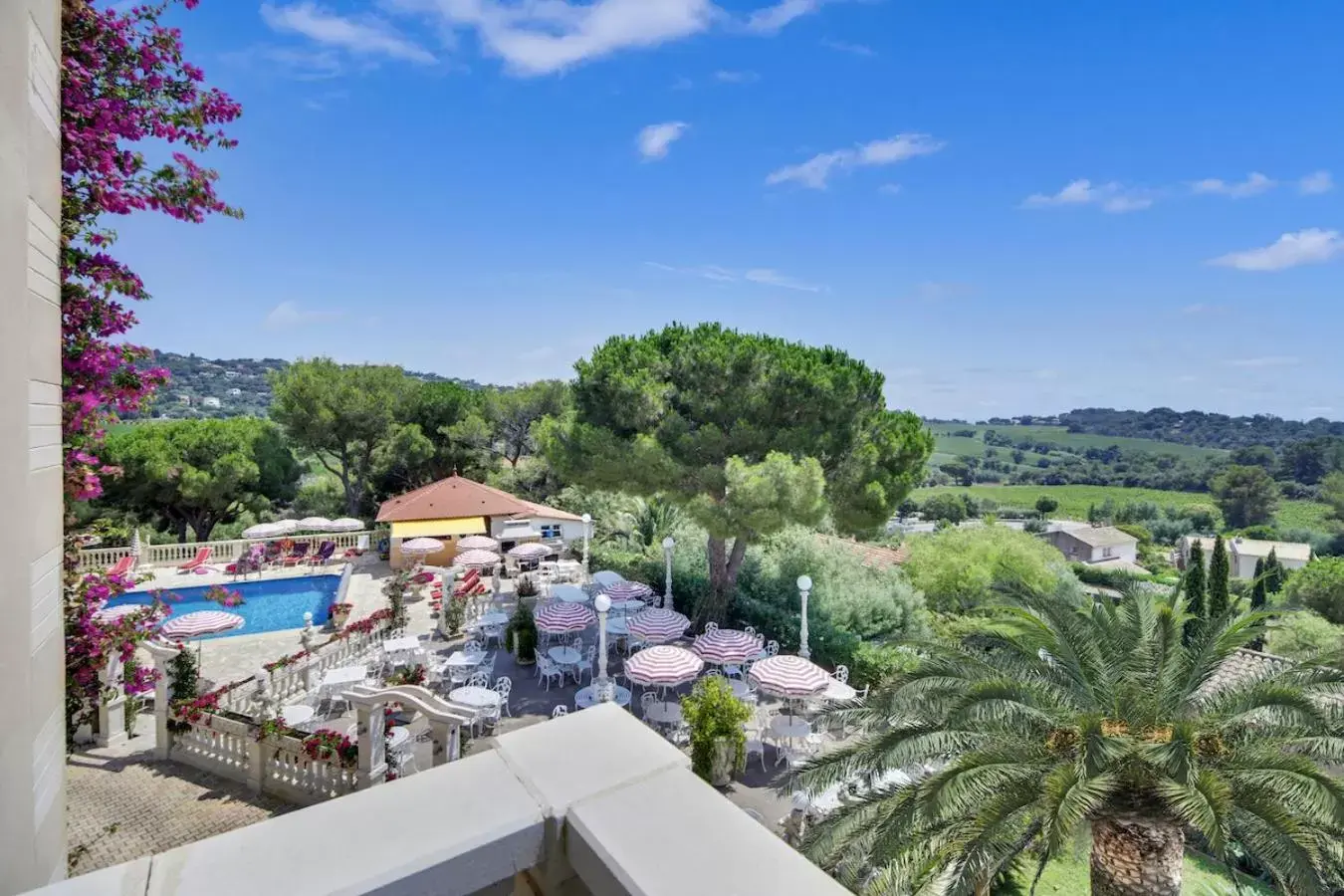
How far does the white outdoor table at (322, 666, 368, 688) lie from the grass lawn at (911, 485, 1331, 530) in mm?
81067

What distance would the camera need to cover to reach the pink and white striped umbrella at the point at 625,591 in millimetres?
18141

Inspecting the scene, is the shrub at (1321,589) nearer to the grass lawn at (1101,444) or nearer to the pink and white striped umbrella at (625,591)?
the pink and white striped umbrella at (625,591)

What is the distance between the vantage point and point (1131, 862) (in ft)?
21.8

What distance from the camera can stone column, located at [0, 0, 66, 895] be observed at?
2.79m

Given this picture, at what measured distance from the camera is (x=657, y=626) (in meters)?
15.3

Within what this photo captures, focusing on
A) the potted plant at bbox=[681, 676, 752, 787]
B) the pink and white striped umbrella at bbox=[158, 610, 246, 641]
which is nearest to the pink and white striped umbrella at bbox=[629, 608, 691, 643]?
the potted plant at bbox=[681, 676, 752, 787]

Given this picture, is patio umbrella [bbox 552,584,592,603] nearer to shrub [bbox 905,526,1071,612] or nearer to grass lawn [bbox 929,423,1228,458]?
shrub [bbox 905,526,1071,612]

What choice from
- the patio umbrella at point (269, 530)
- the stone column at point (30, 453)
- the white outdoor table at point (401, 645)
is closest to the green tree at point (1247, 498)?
the white outdoor table at point (401, 645)

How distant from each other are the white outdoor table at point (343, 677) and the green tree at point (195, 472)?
60.4ft

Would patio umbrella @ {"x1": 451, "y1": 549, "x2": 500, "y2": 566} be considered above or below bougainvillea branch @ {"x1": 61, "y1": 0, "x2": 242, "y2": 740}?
below

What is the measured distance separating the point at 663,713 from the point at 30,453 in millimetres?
11223

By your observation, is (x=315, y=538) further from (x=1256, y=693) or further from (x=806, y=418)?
(x=1256, y=693)

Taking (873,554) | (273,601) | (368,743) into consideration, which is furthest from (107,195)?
(873,554)

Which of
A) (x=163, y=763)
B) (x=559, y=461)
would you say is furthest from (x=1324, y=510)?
(x=163, y=763)
